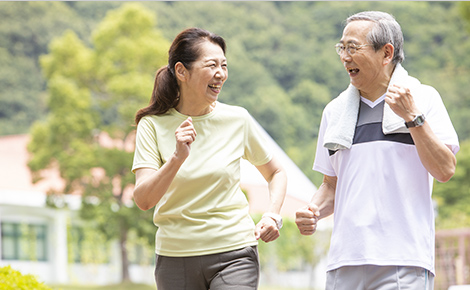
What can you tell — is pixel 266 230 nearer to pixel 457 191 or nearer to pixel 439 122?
pixel 439 122

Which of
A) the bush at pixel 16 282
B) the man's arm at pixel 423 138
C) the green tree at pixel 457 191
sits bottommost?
the bush at pixel 16 282

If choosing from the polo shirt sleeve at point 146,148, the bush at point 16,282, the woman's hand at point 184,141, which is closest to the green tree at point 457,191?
the bush at point 16,282

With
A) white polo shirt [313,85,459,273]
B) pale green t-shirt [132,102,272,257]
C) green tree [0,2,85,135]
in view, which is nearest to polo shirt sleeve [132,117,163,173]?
pale green t-shirt [132,102,272,257]

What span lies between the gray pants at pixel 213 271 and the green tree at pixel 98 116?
16185mm

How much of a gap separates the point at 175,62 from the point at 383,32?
2.56ft

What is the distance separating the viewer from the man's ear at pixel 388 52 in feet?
7.82

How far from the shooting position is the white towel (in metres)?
2.28

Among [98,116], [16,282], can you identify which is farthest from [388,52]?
[98,116]

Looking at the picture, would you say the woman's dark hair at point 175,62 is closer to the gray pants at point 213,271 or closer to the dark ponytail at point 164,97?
the dark ponytail at point 164,97

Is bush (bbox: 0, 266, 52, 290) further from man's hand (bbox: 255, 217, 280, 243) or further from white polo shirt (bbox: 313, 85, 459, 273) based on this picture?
white polo shirt (bbox: 313, 85, 459, 273)

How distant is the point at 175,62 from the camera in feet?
9.04

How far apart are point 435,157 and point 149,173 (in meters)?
0.96

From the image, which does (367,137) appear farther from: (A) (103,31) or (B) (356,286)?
(A) (103,31)

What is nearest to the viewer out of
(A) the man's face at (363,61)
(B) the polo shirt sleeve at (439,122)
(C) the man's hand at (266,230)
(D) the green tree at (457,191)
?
(B) the polo shirt sleeve at (439,122)
